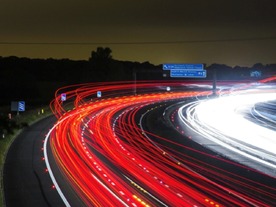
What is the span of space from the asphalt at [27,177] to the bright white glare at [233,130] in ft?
40.4

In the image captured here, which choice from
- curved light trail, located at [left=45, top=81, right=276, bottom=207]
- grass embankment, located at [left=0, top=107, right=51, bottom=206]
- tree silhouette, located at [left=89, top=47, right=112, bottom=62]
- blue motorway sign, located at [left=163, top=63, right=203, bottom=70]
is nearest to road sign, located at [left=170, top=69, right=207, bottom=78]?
blue motorway sign, located at [left=163, top=63, right=203, bottom=70]

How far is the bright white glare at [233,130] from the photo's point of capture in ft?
108

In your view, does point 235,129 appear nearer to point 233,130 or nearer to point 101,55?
point 233,130

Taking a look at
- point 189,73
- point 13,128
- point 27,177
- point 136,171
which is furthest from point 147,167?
point 189,73

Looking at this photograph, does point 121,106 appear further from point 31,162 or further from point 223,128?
point 31,162

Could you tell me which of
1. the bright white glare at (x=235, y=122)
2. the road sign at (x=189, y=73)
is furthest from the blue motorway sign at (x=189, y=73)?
the bright white glare at (x=235, y=122)

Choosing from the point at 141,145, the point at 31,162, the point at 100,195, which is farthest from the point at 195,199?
the point at 141,145

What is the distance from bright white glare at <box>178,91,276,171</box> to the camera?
33.0 m

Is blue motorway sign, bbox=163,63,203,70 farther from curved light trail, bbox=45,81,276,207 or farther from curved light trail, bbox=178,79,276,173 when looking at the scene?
curved light trail, bbox=45,81,276,207

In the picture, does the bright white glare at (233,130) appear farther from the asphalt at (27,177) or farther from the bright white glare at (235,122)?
the asphalt at (27,177)

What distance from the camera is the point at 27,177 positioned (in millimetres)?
25234

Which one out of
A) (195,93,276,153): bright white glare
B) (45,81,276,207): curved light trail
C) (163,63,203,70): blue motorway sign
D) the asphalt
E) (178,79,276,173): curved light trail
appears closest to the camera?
(45,81,276,207): curved light trail

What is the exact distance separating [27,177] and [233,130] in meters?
23.2

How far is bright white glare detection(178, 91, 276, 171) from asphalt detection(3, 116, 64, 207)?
40.4 ft
